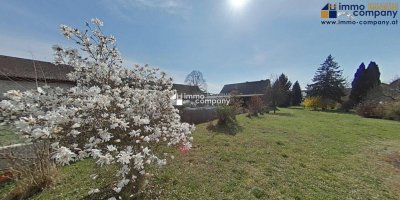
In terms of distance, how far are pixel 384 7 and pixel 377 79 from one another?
1269 inches

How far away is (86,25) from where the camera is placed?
411 centimetres

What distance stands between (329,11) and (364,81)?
1265 inches

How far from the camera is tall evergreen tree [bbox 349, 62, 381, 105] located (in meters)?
34.4

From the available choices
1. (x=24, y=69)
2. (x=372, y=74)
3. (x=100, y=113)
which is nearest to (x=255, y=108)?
(x=100, y=113)

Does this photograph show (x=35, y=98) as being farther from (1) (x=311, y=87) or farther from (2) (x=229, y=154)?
(1) (x=311, y=87)

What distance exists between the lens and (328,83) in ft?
129

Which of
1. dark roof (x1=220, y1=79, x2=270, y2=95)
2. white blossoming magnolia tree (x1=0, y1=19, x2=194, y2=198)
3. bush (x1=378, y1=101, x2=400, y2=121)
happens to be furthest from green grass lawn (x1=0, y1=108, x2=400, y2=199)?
dark roof (x1=220, y1=79, x2=270, y2=95)

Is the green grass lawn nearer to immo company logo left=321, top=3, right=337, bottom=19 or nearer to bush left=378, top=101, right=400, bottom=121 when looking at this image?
immo company logo left=321, top=3, right=337, bottom=19

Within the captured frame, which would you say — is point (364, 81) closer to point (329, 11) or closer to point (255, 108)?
→ point (255, 108)

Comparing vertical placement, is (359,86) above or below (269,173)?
above

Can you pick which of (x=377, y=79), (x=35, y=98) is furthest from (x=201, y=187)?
(x=377, y=79)

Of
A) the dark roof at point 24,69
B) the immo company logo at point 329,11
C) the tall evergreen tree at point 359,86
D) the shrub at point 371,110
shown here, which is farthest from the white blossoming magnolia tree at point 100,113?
the tall evergreen tree at point 359,86

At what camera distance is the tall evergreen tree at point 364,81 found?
113 ft

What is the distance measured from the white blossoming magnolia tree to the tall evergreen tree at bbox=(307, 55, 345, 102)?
133ft
